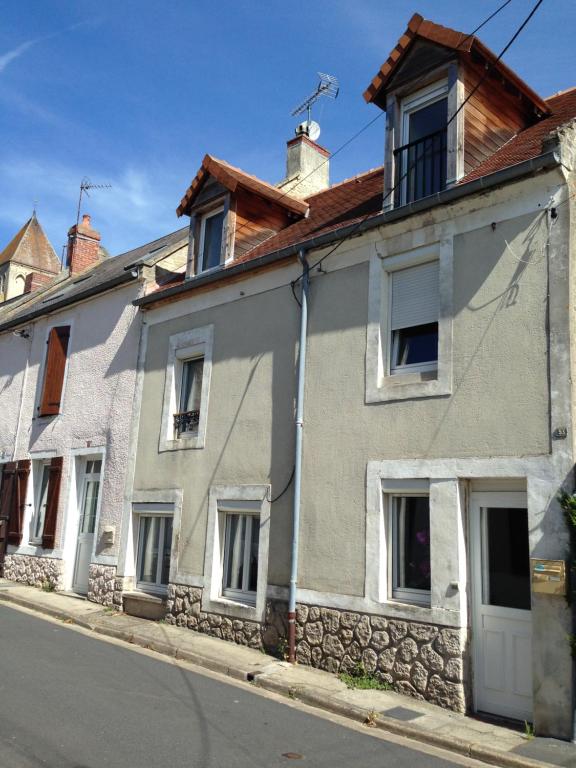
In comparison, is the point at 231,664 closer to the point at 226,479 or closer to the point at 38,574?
the point at 226,479

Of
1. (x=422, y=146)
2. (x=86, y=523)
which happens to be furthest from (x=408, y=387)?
(x=86, y=523)

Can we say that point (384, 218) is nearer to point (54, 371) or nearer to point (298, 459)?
point (298, 459)

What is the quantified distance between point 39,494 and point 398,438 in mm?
9161

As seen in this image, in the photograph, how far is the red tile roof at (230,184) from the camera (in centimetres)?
1120

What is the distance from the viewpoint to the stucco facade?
6.55 meters

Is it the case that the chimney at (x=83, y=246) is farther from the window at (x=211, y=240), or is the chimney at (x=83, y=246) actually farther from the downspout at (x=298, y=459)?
the downspout at (x=298, y=459)

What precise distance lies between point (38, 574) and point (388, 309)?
884 centimetres

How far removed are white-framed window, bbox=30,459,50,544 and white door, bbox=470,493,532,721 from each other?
9.46 m

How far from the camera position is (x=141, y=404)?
11.7 metres

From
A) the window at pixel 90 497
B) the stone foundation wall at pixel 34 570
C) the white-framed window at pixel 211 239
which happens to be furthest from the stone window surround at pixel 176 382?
the stone foundation wall at pixel 34 570

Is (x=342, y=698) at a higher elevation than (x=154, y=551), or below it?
below

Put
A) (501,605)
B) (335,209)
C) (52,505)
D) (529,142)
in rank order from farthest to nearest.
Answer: (52,505), (335,209), (529,142), (501,605)

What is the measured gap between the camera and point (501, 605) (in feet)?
22.0

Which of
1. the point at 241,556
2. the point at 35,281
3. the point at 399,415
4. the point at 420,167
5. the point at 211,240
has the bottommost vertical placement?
the point at 241,556
